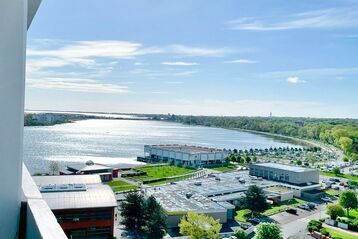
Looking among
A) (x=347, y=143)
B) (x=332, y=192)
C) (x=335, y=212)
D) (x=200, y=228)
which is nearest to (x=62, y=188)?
(x=200, y=228)

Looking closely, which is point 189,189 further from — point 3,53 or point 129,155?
point 129,155

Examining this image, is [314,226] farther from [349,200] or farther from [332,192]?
[332,192]

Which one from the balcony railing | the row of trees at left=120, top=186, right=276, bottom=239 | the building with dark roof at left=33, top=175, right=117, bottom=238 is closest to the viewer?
the balcony railing

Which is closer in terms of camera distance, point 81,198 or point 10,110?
point 10,110

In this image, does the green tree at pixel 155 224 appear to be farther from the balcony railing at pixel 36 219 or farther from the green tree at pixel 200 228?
the balcony railing at pixel 36 219

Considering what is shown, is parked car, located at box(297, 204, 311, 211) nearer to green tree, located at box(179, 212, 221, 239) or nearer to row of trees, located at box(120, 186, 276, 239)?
row of trees, located at box(120, 186, 276, 239)

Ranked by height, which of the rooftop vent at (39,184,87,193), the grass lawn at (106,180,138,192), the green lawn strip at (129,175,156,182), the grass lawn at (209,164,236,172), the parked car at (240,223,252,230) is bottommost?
the parked car at (240,223,252,230)

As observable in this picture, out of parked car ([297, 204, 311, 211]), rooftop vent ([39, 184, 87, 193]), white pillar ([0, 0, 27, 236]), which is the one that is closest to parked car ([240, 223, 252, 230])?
parked car ([297, 204, 311, 211])
